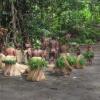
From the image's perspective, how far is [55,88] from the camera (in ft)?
36.4

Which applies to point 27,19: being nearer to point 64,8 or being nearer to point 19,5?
point 19,5

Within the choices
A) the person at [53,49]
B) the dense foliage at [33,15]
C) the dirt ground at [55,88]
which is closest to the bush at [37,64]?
the dirt ground at [55,88]

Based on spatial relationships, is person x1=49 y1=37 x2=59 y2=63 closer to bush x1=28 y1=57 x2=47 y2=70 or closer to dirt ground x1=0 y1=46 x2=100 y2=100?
dirt ground x1=0 y1=46 x2=100 y2=100

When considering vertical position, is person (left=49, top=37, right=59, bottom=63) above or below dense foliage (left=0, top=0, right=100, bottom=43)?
below

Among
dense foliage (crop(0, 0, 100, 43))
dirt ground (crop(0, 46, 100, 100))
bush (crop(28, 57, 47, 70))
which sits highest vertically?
dense foliage (crop(0, 0, 100, 43))

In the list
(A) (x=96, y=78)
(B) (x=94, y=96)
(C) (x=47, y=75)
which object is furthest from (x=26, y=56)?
(B) (x=94, y=96)

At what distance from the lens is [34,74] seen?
12.2 m

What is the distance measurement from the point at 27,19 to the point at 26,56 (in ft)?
10.8

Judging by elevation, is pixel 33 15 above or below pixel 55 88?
above

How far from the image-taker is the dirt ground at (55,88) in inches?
396

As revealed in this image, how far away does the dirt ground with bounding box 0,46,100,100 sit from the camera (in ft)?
33.0

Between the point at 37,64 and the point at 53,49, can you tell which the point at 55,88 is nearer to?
the point at 37,64

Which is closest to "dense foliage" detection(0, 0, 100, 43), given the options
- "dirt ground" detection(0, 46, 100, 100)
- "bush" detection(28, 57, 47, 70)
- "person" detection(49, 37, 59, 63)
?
"person" detection(49, 37, 59, 63)

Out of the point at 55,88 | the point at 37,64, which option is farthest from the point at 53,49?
the point at 55,88
